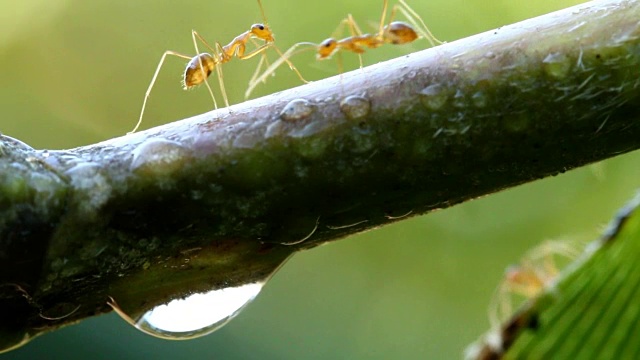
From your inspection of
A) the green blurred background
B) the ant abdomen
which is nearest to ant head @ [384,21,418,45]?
the ant abdomen

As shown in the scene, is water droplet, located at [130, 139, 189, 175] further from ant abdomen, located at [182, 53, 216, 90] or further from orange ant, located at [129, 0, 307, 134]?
ant abdomen, located at [182, 53, 216, 90]

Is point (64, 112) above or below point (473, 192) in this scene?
below

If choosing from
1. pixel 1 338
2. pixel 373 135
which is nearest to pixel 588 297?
pixel 373 135

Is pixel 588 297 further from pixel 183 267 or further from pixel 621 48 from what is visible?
pixel 183 267

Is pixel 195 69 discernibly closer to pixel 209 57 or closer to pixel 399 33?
pixel 209 57

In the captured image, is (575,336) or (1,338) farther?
(575,336)

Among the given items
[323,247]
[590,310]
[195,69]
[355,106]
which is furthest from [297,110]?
[323,247]
